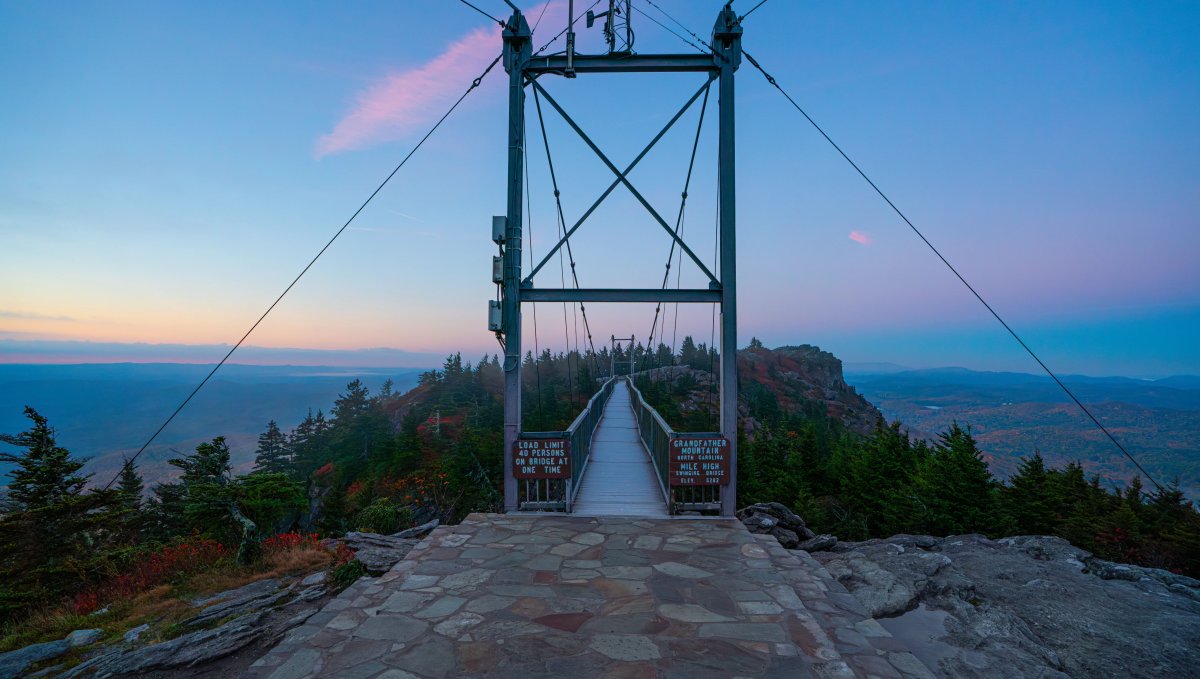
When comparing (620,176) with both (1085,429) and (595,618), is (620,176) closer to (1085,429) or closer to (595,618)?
(595,618)

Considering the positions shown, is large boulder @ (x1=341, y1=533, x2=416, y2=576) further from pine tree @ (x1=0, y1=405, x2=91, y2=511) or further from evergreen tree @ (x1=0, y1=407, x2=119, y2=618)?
pine tree @ (x1=0, y1=405, x2=91, y2=511)

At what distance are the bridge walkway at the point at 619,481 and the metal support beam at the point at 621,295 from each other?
3.18 m

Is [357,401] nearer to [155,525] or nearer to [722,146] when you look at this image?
[155,525]

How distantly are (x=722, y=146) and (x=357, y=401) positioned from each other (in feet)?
141

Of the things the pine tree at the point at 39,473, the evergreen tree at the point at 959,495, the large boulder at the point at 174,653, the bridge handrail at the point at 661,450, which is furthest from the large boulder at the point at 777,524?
the pine tree at the point at 39,473

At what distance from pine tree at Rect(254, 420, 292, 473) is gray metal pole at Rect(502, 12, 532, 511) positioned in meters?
34.6

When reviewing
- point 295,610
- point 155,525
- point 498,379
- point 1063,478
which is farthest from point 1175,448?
point 155,525

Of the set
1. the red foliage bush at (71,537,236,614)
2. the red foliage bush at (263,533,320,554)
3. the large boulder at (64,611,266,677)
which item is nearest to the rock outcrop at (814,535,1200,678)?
the large boulder at (64,611,266,677)

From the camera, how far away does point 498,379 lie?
5934cm

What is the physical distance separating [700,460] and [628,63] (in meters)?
6.13

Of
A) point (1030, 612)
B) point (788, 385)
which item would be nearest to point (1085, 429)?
point (788, 385)

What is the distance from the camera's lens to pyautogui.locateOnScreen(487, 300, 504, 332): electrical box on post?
279 inches

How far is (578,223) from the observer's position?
7508 millimetres

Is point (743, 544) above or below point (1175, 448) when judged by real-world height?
above
